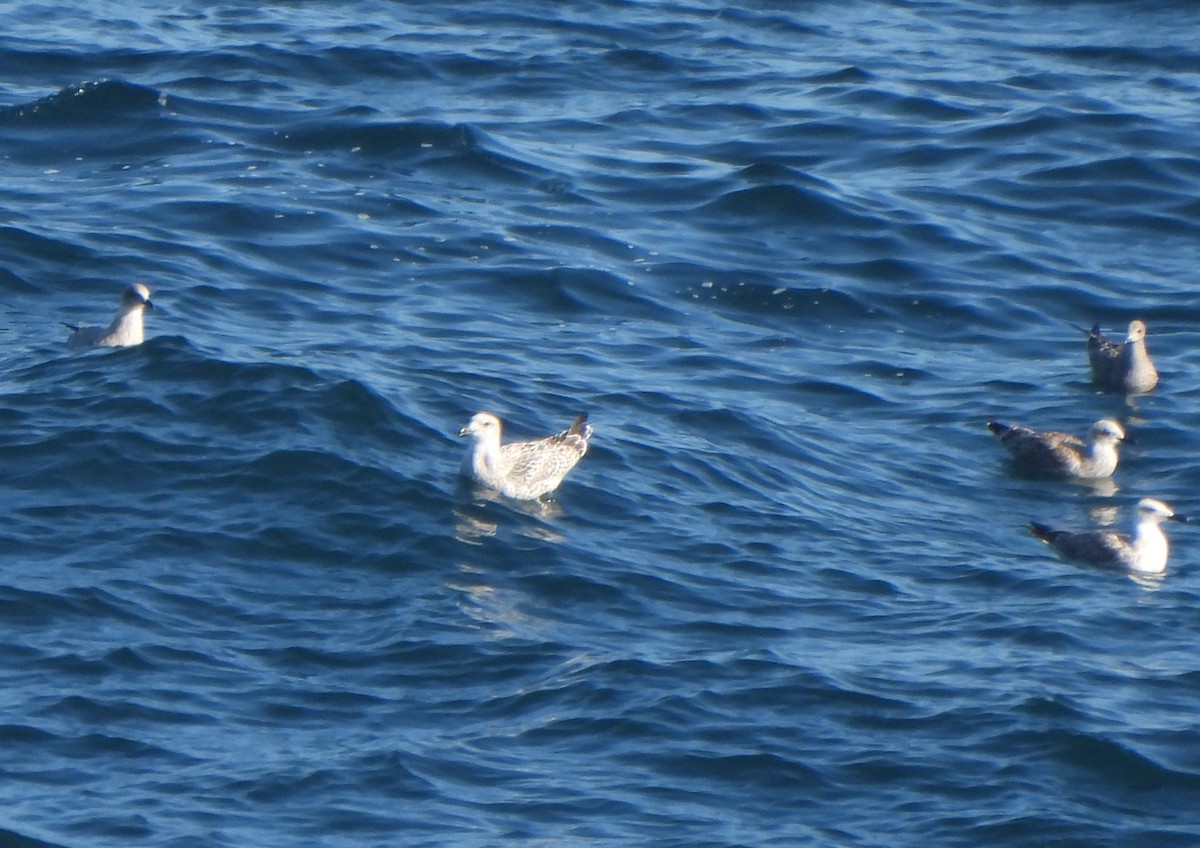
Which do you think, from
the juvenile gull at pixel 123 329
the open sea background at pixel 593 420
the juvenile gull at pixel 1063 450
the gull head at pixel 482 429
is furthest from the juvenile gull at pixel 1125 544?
the juvenile gull at pixel 123 329

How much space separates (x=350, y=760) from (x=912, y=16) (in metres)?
19.8

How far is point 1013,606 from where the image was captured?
1252 centimetres

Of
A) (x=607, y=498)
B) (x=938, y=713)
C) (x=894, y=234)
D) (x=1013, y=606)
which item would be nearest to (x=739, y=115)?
(x=894, y=234)

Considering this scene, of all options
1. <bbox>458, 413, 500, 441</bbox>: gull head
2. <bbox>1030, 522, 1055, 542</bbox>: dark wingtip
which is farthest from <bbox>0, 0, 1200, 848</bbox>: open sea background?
<bbox>458, 413, 500, 441</bbox>: gull head

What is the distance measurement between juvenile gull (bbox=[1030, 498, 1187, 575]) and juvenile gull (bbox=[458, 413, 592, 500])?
10.8 ft

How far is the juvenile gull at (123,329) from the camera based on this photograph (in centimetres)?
1486

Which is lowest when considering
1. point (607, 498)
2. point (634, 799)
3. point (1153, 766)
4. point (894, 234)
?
point (634, 799)

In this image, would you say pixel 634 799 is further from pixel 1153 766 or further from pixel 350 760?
pixel 1153 766

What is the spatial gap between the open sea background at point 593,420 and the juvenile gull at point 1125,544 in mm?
207

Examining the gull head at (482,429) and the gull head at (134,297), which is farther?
the gull head at (134,297)

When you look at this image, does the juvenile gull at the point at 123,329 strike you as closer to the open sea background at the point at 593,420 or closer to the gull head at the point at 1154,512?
the open sea background at the point at 593,420

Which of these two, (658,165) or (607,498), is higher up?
(658,165)

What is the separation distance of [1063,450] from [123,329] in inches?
276

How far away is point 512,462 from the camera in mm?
13625
